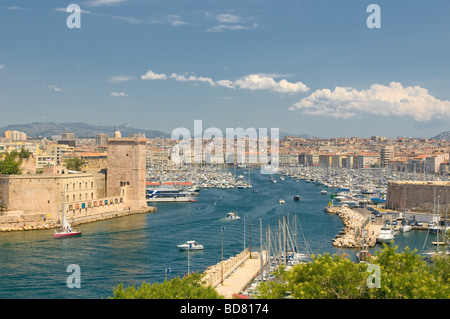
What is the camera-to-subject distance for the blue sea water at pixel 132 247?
489 inches

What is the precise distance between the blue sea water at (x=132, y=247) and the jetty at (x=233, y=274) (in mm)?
991

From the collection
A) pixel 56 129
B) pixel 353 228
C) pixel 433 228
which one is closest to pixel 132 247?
pixel 353 228

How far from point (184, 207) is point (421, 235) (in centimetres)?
1351

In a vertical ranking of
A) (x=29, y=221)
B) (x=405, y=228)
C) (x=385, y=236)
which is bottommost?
(x=405, y=228)

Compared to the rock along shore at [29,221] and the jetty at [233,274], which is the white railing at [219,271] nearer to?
the jetty at [233,274]

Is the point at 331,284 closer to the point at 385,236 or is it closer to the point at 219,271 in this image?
the point at 219,271

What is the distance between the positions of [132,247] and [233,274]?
5.47 m

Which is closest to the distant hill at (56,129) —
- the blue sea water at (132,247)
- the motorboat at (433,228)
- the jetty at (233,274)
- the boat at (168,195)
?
the boat at (168,195)

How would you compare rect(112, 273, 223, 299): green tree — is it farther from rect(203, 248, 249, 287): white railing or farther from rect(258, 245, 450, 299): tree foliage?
rect(203, 248, 249, 287): white railing

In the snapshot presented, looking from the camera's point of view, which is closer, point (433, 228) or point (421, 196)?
point (433, 228)

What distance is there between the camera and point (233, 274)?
12.5m
